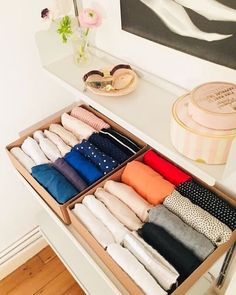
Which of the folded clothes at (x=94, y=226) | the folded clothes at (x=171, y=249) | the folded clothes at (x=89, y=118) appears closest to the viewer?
the folded clothes at (x=171, y=249)

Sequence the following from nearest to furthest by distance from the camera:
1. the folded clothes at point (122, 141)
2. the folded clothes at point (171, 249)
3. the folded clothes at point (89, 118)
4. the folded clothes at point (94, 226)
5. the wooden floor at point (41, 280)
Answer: the folded clothes at point (171, 249) < the folded clothes at point (94, 226) < the folded clothes at point (122, 141) < the folded clothes at point (89, 118) < the wooden floor at point (41, 280)

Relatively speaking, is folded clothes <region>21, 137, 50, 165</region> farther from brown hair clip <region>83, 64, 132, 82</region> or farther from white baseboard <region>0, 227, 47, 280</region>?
white baseboard <region>0, 227, 47, 280</region>

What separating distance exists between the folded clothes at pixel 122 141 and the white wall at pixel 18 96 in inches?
13.0

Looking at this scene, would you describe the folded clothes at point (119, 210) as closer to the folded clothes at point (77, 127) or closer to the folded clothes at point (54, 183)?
the folded clothes at point (54, 183)

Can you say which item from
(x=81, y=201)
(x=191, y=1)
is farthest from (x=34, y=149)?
(x=191, y=1)

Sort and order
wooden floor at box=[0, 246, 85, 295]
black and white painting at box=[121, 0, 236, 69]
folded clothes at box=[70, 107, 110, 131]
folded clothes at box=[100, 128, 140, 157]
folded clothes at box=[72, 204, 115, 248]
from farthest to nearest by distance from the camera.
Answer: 1. wooden floor at box=[0, 246, 85, 295]
2. folded clothes at box=[70, 107, 110, 131]
3. folded clothes at box=[100, 128, 140, 157]
4. folded clothes at box=[72, 204, 115, 248]
5. black and white painting at box=[121, 0, 236, 69]

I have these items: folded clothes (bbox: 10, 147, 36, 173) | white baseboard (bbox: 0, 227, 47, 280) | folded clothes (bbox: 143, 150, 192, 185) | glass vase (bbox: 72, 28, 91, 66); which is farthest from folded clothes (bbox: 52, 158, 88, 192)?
white baseboard (bbox: 0, 227, 47, 280)

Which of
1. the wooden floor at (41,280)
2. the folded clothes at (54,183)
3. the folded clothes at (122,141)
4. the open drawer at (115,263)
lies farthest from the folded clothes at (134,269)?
the wooden floor at (41,280)

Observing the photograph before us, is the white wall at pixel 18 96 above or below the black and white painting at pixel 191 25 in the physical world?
above

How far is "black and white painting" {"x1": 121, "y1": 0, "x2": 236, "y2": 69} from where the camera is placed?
70cm

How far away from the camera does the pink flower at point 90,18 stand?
101 centimetres

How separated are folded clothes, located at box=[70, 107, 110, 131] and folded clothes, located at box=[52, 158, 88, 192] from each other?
213 mm

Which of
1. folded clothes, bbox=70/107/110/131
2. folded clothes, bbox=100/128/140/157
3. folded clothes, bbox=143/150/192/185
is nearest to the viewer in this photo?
folded clothes, bbox=143/150/192/185

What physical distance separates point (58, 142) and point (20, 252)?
0.77m
